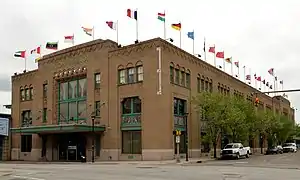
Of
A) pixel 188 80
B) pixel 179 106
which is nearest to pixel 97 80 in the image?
pixel 179 106

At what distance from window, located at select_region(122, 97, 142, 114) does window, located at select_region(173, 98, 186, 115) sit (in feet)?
14.9

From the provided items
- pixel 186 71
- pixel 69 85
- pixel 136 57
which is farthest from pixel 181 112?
pixel 69 85

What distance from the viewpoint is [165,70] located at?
4950 cm

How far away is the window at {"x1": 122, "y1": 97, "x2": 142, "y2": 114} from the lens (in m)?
50.1

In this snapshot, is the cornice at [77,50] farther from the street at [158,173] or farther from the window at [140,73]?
the street at [158,173]

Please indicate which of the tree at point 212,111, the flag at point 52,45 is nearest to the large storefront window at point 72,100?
the flag at point 52,45

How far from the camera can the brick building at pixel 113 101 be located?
48719 millimetres

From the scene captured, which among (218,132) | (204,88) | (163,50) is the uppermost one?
(163,50)

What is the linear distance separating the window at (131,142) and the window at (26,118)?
20934mm

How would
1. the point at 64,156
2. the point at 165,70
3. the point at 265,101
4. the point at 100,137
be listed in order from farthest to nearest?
1. the point at 265,101
2. the point at 64,156
3. the point at 100,137
4. the point at 165,70

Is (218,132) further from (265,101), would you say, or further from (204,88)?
(265,101)

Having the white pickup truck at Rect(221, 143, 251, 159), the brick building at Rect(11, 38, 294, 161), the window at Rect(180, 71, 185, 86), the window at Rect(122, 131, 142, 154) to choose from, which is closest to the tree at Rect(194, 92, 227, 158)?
the brick building at Rect(11, 38, 294, 161)

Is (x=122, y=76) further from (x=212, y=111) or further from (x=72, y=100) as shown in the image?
(x=212, y=111)

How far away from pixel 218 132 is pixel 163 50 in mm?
13955
